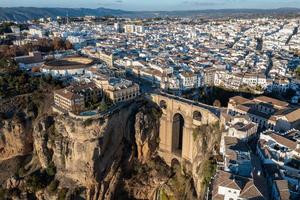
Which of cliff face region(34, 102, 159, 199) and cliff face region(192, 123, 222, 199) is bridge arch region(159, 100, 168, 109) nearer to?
cliff face region(34, 102, 159, 199)

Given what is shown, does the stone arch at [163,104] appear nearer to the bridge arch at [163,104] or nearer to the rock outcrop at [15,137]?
the bridge arch at [163,104]

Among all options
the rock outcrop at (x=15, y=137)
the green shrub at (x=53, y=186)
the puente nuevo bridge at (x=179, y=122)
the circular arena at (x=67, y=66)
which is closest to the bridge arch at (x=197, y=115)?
the puente nuevo bridge at (x=179, y=122)

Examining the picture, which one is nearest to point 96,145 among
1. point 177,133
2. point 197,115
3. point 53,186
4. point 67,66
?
point 53,186

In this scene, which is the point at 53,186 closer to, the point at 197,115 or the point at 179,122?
the point at 179,122

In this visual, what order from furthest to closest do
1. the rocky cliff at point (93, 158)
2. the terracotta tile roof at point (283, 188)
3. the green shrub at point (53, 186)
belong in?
the green shrub at point (53, 186), the rocky cliff at point (93, 158), the terracotta tile roof at point (283, 188)

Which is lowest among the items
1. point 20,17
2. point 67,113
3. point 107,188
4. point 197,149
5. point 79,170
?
point 107,188

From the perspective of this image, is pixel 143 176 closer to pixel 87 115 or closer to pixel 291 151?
pixel 87 115

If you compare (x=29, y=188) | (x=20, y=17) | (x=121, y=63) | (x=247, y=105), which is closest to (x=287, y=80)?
(x=247, y=105)
